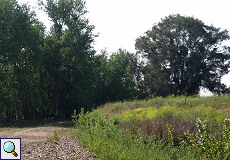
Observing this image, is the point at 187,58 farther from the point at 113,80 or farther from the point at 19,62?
the point at 19,62

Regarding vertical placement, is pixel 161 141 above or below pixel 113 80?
below

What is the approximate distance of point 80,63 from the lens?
3656 cm

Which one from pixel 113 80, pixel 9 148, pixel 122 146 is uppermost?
pixel 113 80

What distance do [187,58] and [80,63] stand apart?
16503mm

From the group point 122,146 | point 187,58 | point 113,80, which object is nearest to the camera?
point 122,146

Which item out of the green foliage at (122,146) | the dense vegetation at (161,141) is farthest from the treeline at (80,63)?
the green foliage at (122,146)

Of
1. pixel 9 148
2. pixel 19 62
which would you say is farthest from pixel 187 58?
pixel 9 148

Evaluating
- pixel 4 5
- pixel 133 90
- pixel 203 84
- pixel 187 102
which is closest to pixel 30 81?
pixel 4 5

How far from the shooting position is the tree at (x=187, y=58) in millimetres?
47719

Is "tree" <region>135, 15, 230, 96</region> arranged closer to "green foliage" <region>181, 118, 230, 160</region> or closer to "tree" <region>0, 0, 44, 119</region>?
"tree" <region>0, 0, 44, 119</region>

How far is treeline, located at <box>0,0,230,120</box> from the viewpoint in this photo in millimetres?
32969

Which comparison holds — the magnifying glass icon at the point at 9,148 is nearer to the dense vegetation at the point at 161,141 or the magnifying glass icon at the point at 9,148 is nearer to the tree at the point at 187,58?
the dense vegetation at the point at 161,141

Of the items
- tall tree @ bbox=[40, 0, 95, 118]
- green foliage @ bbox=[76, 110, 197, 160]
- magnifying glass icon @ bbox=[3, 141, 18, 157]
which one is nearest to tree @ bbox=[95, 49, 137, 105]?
tall tree @ bbox=[40, 0, 95, 118]

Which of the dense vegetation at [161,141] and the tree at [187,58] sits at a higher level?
the tree at [187,58]
